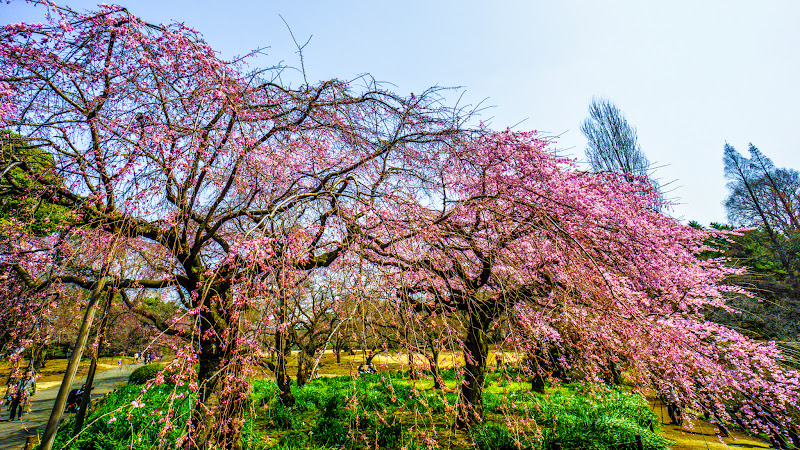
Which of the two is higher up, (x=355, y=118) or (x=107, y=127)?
(x=355, y=118)

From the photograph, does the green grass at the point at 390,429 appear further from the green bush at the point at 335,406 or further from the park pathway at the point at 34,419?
the park pathway at the point at 34,419

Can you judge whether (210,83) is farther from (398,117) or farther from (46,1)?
(398,117)

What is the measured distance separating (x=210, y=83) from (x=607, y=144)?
20689 millimetres

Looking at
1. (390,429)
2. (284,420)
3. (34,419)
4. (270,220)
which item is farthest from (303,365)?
(270,220)

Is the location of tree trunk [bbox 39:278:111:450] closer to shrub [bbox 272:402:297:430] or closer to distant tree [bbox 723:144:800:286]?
shrub [bbox 272:402:297:430]

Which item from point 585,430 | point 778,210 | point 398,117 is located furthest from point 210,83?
point 778,210

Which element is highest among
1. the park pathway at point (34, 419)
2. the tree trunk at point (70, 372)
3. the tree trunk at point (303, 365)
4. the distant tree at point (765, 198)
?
the distant tree at point (765, 198)

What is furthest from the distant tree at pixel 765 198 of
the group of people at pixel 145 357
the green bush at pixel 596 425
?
the group of people at pixel 145 357

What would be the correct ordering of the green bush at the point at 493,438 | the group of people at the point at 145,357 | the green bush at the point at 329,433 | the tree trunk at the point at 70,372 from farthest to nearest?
1. the green bush at the point at 329,433
2. the green bush at the point at 493,438
3. the tree trunk at the point at 70,372
4. the group of people at the point at 145,357

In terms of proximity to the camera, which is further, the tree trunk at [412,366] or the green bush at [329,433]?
the green bush at [329,433]

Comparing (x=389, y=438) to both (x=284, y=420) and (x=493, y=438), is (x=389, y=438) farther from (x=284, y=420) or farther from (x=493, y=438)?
(x=284, y=420)

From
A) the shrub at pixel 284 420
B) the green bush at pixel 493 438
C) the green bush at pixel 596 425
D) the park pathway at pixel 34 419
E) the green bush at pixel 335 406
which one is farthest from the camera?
the park pathway at pixel 34 419

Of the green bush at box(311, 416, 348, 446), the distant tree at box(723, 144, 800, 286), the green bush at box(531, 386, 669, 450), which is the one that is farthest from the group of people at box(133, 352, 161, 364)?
the distant tree at box(723, 144, 800, 286)

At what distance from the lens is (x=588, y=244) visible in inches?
159
